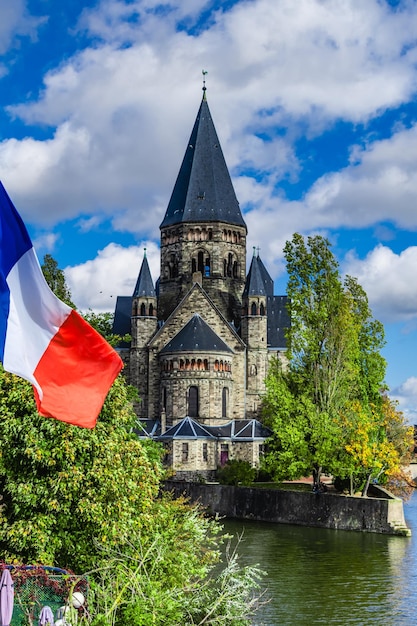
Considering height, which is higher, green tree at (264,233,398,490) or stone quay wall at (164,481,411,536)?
green tree at (264,233,398,490)

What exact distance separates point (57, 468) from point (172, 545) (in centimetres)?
341

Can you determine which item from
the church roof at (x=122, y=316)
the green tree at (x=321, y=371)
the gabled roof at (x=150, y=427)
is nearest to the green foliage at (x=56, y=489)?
the green tree at (x=321, y=371)

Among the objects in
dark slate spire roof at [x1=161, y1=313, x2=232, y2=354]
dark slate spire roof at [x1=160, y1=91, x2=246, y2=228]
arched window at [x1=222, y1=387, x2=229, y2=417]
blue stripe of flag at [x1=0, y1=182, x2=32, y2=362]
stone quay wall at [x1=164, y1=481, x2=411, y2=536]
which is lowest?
stone quay wall at [x1=164, y1=481, x2=411, y2=536]

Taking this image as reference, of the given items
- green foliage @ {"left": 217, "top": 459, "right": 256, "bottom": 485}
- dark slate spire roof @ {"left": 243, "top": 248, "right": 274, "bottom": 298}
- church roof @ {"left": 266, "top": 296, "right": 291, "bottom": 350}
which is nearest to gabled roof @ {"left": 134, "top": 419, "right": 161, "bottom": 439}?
green foliage @ {"left": 217, "top": 459, "right": 256, "bottom": 485}

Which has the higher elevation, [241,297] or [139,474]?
[241,297]

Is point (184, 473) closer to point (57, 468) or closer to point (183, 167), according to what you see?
point (183, 167)

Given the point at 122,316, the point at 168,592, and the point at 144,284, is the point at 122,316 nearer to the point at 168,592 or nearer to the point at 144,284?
the point at 144,284

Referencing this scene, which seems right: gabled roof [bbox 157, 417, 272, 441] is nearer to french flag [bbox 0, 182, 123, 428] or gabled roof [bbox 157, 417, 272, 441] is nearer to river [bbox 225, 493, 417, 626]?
river [bbox 225, 493, 417, 626]

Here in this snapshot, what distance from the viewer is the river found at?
31188mm

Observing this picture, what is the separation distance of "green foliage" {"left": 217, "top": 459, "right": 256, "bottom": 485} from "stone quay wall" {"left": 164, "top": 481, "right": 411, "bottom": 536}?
3.01 m

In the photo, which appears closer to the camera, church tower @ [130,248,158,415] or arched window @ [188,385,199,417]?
arched window @ [188,385,199,417]

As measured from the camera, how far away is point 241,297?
94000mm

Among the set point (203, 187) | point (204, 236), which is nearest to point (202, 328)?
point (204, 236)

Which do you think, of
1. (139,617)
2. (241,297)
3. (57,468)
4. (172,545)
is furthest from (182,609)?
(241,297)
